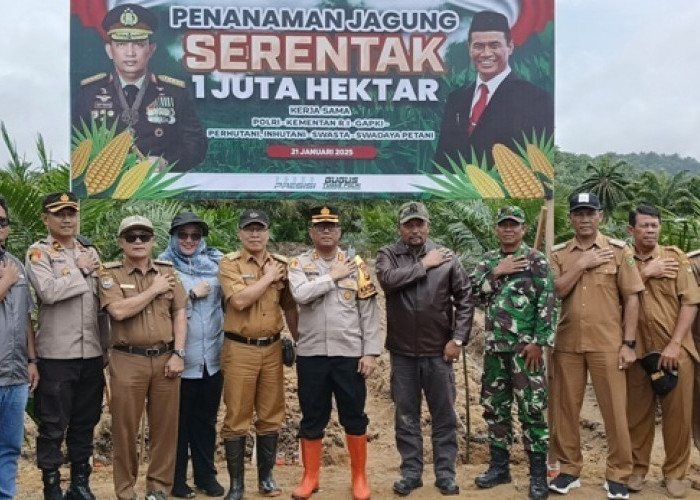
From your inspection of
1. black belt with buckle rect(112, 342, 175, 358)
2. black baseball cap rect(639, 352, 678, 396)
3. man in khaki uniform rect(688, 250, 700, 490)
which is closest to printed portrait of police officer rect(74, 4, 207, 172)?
black belt with buckle rect(112, 342, 175, 358)

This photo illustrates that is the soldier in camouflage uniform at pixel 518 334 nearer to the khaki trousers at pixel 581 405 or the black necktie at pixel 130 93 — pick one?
the khaki trousers at pixel 581 405

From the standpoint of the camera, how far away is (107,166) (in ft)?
21.7

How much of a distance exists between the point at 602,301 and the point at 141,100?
4.02 m

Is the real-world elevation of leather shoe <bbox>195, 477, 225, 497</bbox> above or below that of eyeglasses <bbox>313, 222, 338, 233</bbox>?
below

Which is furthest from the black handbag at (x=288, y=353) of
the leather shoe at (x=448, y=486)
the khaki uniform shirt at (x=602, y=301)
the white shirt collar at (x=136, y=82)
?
the white shirt collar at (x=136, y=82)

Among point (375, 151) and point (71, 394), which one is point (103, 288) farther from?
point (375, 151)

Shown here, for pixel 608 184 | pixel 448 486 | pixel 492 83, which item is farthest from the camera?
pixel 608 184

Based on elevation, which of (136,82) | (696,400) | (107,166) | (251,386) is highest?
(136,82)

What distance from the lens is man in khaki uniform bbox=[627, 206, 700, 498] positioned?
6.03 m

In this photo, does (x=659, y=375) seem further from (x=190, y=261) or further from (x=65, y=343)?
(x=65, y=343)

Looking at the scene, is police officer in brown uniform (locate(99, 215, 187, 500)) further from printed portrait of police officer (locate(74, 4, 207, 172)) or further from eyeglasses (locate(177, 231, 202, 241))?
printed portrait of police officer (locate(74, 4, 207, 172))

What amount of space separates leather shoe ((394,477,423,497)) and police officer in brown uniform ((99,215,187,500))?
65.0 inches

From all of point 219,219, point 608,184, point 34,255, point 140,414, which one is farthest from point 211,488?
point 608,184

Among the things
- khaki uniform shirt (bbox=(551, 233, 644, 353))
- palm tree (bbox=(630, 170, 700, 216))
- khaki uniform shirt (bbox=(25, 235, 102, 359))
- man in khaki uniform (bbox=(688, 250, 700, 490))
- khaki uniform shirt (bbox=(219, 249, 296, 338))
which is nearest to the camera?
khaki uniform shirt (bbox=(25, 235, 102, 359))
